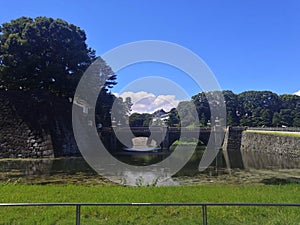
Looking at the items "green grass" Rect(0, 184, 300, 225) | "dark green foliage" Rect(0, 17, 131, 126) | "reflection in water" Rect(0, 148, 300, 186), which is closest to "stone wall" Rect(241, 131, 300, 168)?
"reflection in water" Rect(0, 148, 300, 186)

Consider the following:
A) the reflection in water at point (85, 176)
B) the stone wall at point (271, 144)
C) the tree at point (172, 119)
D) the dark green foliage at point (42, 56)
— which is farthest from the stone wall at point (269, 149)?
the dark green foliage at point (42, 56)

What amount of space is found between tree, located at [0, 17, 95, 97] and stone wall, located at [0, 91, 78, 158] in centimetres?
227

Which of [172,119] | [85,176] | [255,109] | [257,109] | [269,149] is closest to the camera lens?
[85,176]

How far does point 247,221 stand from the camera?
5.84 metres

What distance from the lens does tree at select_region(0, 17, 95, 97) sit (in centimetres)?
2681

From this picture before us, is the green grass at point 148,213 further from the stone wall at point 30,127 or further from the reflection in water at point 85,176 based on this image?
the stone wall at point 30,127

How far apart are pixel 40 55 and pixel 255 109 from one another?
53.2 m

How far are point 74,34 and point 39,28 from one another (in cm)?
370

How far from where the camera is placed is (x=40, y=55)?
27.8m

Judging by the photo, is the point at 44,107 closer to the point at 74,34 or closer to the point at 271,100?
the point at 74,34

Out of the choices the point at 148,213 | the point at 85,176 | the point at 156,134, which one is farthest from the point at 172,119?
the point at 148,213

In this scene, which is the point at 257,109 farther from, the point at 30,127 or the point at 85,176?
the point at 85,176

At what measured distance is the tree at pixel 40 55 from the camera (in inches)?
1056

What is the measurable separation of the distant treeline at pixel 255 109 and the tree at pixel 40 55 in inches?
1079
